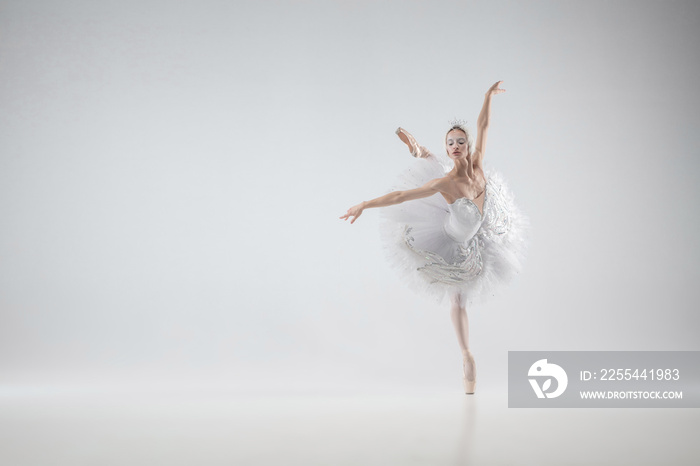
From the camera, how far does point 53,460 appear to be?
189 centimetres

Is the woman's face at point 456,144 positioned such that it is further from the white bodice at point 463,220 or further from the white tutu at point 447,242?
the white bodice at point 463,220

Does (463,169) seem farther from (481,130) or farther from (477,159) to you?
(481,130)

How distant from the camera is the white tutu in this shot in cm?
307

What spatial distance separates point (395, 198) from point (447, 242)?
458mm

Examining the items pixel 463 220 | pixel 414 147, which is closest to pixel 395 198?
pixel 463 220

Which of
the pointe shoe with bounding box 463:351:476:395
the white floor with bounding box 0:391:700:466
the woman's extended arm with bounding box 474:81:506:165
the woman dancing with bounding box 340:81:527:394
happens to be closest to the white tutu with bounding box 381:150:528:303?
the woman dancing with bounding box 340:81:527:394

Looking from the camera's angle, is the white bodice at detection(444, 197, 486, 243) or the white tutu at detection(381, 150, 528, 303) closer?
the white bodice at detection(444, 197, 486, 243)

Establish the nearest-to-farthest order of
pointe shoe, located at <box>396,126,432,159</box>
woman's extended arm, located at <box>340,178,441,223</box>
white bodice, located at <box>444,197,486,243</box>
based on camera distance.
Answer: woman's extended arm, located at <box>340,178,441,223</box> → white bodice, located at <box>444,197,486,243</box> → pointe shoe, located at <box>396,126,432,159</box>

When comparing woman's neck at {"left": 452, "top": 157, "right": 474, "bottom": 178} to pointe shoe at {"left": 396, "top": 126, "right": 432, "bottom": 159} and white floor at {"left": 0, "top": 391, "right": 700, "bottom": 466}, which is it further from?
white floor at {"left": 0, "top": 391, "right": 700, "bottom": 466}

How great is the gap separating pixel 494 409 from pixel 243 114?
3.11 metres

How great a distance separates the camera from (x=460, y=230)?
119 inches

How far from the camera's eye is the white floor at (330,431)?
1892 millimetres

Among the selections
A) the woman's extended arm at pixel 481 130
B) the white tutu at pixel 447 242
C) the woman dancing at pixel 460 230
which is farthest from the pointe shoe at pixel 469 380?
the woman's extended arm at pixel 481 130

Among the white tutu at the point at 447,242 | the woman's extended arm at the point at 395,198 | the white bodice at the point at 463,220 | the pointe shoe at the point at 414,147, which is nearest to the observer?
the woman's extended arm at the point at 395,198
